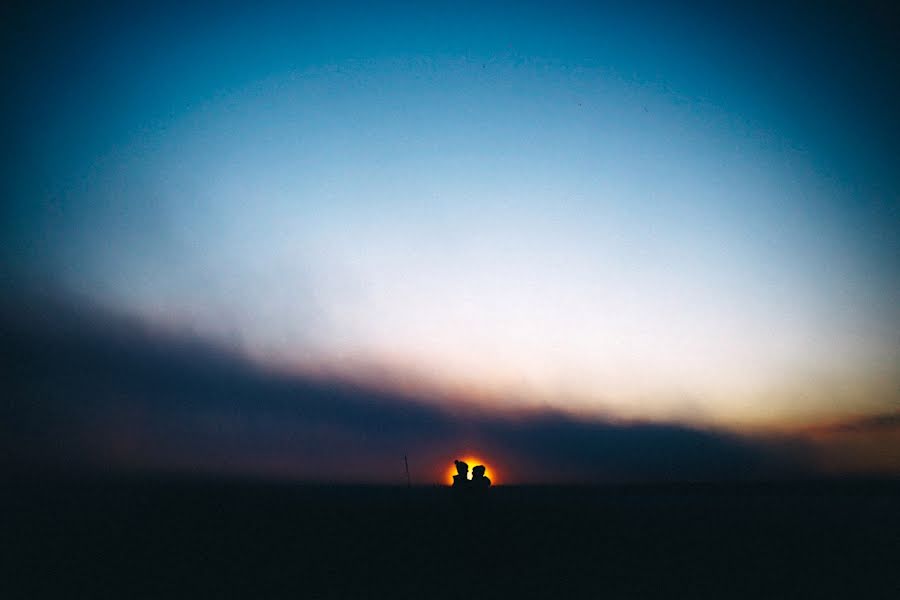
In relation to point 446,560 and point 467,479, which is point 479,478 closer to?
point 467,479

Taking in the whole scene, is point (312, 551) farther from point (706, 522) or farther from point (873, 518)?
point (873, 518)

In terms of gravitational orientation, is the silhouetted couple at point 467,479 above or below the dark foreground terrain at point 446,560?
above

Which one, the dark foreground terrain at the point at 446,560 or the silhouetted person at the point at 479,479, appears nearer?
the silhouetted person at the point at 479,479

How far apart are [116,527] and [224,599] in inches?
769

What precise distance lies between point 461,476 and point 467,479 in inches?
6.6

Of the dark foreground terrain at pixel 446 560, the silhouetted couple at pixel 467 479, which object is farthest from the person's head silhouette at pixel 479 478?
the dark foreground terrain at pixel 446 560

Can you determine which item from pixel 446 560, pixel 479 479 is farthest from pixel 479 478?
pixel 446 560

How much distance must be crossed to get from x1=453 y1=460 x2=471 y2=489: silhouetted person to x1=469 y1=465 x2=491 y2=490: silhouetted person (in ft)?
0.55

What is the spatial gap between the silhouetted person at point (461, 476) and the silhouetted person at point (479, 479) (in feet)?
0.55

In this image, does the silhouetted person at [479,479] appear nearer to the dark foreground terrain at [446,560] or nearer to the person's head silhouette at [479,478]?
the person's head silhouette at [479,478]

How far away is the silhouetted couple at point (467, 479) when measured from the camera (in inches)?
440

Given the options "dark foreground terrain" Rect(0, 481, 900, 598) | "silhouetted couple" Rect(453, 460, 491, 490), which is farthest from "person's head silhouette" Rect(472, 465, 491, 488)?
"dark foreground terrain" Rect(0, 481, 900, 598)

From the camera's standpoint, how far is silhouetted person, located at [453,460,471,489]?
37.3 ft

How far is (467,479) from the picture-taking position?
1140 cm
